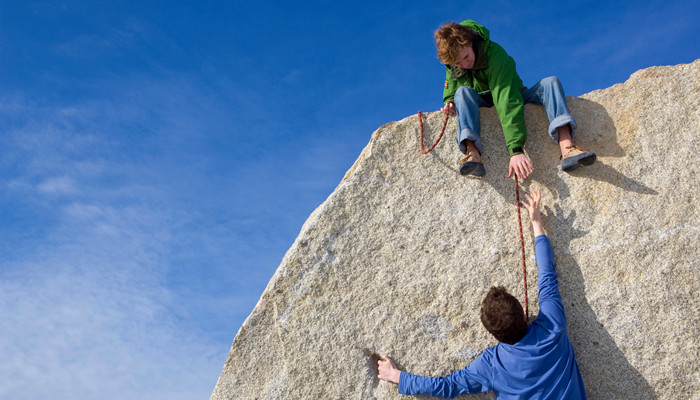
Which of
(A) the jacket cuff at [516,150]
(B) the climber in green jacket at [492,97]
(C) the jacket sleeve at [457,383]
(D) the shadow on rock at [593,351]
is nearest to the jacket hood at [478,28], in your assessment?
(B) the climber in green jacket at [492,97]

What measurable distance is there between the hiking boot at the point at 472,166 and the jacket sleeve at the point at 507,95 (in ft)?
0.68

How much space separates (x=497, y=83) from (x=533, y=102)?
35 centimetres

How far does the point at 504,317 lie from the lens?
307cm

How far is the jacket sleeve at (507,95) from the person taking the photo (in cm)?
372

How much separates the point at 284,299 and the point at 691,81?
304 cm

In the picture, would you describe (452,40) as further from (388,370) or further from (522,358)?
(388,370)

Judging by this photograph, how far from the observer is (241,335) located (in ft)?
12.6

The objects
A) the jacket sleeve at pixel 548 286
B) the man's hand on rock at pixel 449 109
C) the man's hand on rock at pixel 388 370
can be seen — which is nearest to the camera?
the jacket sleeve at pixel 548 286

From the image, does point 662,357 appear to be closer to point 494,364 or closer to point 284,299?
point 494,364

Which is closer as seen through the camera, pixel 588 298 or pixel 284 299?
pixel 588 298

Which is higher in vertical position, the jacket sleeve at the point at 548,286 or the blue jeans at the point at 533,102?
the blue jeans at the point at 533,102

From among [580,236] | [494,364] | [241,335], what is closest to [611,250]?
[580,236]

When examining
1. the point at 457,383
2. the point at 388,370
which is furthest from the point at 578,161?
the point at 388,370

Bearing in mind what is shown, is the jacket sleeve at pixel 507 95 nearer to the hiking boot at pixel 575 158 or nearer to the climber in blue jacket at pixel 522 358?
the hiking boot at pixel 575 158
